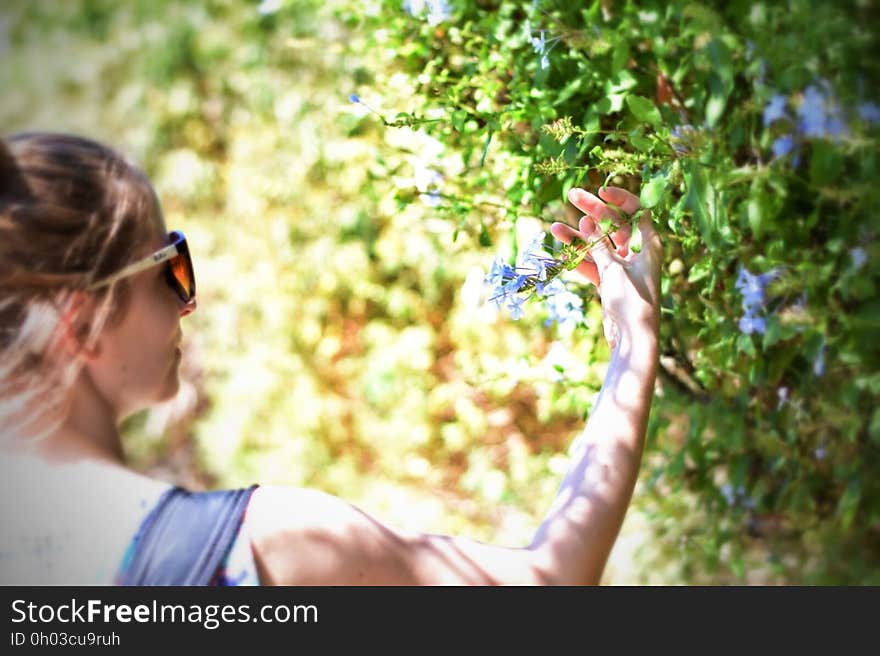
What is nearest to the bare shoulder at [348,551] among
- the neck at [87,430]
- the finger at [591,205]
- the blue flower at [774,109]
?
the neck at [87,430]

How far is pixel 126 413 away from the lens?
132 centimetres

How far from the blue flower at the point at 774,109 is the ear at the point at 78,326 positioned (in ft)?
3.60

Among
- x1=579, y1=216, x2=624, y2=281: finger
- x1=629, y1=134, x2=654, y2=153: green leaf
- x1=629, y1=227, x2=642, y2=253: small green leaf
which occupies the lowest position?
x1=579, y1=216, x2=624, y2=281: finger

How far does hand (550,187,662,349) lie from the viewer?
1.24m

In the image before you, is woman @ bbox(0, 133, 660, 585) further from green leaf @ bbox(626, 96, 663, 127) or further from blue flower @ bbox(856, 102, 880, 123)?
blue flower @ bbox(856, 102, 880, 123)

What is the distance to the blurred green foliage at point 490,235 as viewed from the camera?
1590 millimetres

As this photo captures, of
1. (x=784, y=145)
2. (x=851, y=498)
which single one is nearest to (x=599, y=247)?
(x=784, y=145)

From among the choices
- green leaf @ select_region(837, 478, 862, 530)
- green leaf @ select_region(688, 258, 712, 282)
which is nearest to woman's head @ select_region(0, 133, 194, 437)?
green leaf @ select_region(688, 258, 712, 282)

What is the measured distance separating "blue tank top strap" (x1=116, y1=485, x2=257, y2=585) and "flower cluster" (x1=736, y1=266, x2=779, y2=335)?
0.89 metres

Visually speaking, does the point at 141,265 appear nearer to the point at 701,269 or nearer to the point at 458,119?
the point at 458,119

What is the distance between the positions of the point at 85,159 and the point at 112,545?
1.58 feet
